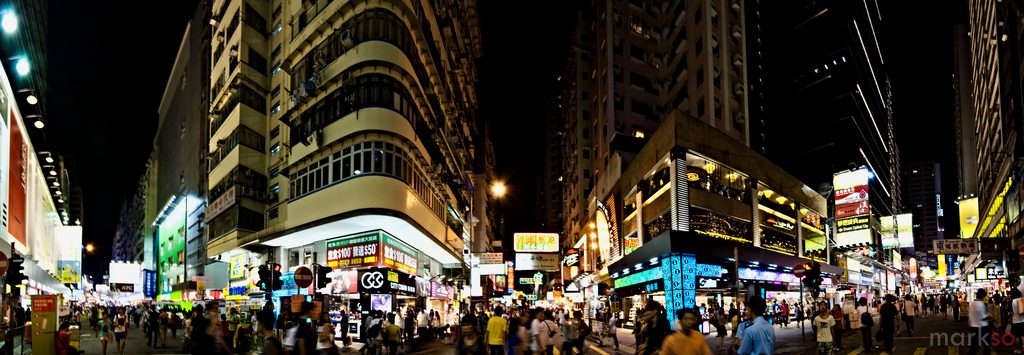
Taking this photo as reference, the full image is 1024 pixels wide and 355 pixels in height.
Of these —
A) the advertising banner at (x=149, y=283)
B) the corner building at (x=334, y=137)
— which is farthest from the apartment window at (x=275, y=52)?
the advertising banner at (x=149, y=283)

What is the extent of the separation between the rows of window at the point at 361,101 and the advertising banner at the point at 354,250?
5.50 m

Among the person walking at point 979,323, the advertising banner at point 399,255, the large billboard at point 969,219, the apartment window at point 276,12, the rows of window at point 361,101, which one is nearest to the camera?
the person walking at point 979,323

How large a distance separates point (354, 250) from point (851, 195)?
1709 inches

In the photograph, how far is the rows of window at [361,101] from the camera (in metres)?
34.7

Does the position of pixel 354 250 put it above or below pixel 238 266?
above

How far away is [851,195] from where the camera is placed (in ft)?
206

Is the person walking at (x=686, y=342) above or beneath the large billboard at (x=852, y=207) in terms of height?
beneath

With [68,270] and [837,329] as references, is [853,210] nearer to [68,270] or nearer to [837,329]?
[837,329]

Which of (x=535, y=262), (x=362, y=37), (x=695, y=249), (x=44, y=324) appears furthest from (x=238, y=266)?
(x=44, y=324)

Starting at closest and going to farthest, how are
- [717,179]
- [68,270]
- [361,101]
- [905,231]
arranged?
1. [361,101]
2. [717,179]
3. [68,270]
4. [905,231]

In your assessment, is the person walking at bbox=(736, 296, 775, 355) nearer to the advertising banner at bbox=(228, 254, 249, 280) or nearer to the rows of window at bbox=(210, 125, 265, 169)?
the rows of window at bbox=(210, 125, 265, 169)

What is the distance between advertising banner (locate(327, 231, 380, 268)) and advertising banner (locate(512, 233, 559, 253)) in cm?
2092

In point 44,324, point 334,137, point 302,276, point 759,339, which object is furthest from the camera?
point 334,137

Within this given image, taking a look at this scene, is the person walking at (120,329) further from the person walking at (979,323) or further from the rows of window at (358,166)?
the person walking at (979,323)
